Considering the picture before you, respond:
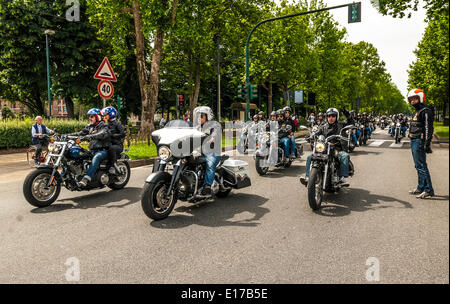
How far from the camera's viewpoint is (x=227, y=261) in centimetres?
355

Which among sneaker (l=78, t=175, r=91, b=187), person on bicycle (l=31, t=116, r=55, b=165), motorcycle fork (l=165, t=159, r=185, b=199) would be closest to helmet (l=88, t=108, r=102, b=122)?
sneaker (l=78, t=175, r=91, b=187)

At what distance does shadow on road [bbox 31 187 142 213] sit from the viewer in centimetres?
604

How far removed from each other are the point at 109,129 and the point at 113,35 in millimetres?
15660

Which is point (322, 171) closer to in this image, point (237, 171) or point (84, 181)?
point (237, 171)

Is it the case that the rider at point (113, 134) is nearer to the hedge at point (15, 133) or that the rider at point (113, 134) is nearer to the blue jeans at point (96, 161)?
the blue jeans at point (96, 161)

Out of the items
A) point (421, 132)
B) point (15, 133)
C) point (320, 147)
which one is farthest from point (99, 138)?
point (15, 133)

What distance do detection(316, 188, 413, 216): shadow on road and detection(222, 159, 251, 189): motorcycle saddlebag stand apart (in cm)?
150

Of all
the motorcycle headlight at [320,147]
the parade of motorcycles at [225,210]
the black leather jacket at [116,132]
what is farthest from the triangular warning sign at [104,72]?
the motorcycle headlight at [320,147]

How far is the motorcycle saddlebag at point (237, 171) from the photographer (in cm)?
642

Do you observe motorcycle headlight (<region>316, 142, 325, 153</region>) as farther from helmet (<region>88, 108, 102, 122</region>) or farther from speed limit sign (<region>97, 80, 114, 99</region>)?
speed limit sign (<region>97, 80, 114, 99</region>)

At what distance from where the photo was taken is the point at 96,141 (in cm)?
711

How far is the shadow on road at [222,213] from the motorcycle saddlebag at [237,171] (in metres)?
0.29

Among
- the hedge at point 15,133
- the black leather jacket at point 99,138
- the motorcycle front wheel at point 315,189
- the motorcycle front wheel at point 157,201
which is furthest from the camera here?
the hedge at point 15,133

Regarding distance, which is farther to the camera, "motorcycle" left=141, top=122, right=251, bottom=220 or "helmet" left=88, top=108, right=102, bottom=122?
"helmet" left=88, top=108, right=102, bottom=122
